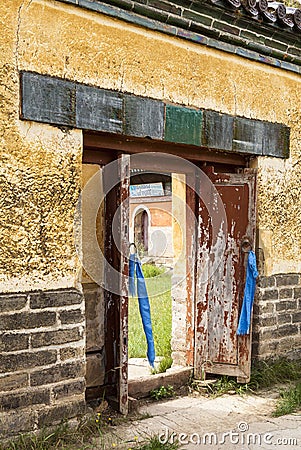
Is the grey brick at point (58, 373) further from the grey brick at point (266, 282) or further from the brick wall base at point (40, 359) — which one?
the grey brick at point (266, 282)

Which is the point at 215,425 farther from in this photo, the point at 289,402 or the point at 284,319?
the point at 284,319

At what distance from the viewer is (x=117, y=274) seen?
14.5 ft

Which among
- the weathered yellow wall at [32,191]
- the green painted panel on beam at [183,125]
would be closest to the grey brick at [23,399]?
the weathered yellow wall at [32,191]

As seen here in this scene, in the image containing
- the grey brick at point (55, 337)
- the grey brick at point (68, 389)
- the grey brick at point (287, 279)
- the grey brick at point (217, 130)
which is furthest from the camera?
the grey brick at point (287, 279)

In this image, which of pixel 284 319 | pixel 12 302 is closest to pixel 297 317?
pixel 284 319

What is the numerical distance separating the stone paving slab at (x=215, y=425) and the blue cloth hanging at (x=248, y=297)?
2.10 ft

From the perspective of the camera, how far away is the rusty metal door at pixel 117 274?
4.24 metres

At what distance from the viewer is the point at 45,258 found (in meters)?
3.74

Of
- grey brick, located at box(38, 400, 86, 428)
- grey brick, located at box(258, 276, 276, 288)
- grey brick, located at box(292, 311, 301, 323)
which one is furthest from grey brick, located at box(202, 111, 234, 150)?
grey brick, located at box(38, 400, 86, 428)

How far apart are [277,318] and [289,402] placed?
39.5 inches

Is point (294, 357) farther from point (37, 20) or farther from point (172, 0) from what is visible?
point (37, 20)

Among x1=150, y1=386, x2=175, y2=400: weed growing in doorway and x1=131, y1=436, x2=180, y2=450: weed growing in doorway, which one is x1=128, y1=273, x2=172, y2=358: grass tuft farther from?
x1=131, y1=436, x2=180, y2=450: weed growing in doorway

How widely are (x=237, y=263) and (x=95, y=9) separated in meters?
2.57

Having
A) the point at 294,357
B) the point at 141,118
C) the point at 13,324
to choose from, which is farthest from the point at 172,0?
the point at 294,357
